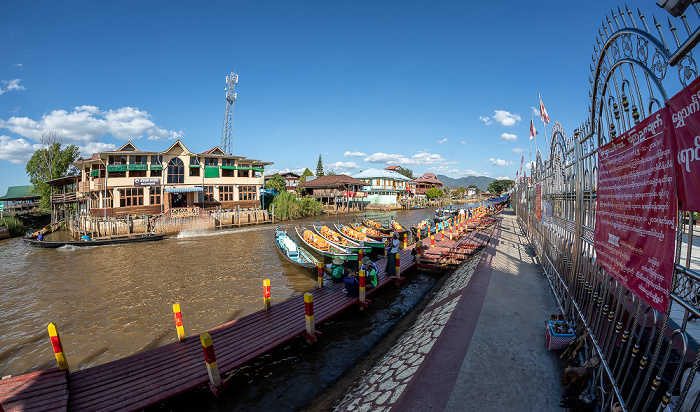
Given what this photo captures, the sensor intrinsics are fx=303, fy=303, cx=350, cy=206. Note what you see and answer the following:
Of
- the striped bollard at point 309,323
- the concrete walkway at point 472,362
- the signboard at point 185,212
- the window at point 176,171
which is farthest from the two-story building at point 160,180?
the concrete walkway at point 472,362

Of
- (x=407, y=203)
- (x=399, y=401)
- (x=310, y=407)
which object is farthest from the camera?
(x=407, y=203)

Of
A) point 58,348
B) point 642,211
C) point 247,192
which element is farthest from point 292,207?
point 642,211

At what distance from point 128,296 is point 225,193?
28454 millimetres

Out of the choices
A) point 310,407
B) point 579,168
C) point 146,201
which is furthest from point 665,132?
point 146,201

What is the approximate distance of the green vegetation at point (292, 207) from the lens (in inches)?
1682

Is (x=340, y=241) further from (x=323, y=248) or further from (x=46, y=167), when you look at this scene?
(x=46, y=167)

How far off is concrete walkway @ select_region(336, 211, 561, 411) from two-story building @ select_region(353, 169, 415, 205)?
186ft

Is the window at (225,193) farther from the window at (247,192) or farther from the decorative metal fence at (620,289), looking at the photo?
the decorative metal fence at (620,289)

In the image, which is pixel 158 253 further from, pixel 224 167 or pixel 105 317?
pixel 224 167

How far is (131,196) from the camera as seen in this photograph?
3331cm

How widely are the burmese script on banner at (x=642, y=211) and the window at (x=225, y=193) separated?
41.0 meters

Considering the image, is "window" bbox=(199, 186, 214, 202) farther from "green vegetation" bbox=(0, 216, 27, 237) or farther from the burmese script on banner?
the burmese script on banner

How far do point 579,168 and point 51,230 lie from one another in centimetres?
4757

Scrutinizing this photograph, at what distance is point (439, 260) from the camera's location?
48.6ft
